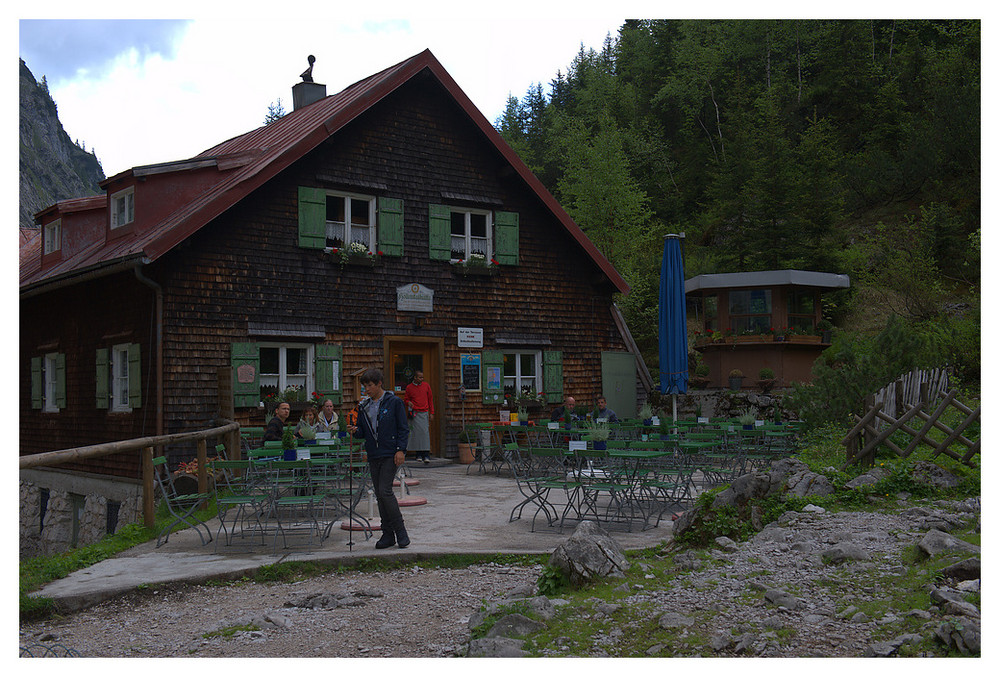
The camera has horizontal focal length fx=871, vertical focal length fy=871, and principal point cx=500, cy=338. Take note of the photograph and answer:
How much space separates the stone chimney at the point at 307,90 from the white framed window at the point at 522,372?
25.2 feet

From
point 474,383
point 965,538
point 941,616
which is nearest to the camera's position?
point 941,616

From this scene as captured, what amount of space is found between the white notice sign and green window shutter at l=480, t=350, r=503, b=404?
24cm

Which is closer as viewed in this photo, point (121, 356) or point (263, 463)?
point (263, 463)

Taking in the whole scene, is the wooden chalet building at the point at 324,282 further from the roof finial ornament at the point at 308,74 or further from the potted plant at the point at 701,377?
the potted plant at the point at 701,377

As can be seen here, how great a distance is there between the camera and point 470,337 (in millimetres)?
16422

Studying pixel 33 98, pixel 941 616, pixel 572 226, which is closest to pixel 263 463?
pixel 941 616

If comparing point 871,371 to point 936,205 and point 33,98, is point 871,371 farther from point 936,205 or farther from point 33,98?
point 33,98

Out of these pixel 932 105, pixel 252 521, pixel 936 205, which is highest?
pixel 932 105

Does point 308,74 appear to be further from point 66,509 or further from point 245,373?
point 66,509

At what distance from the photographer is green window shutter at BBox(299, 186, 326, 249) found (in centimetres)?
1452

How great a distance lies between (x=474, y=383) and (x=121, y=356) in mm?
6158

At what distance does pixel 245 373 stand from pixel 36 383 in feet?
21.3

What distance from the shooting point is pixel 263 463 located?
7.78m

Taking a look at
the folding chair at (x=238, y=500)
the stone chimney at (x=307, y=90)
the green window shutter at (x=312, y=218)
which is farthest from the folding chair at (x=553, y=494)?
the stone chimney at (x=307, y=90)
